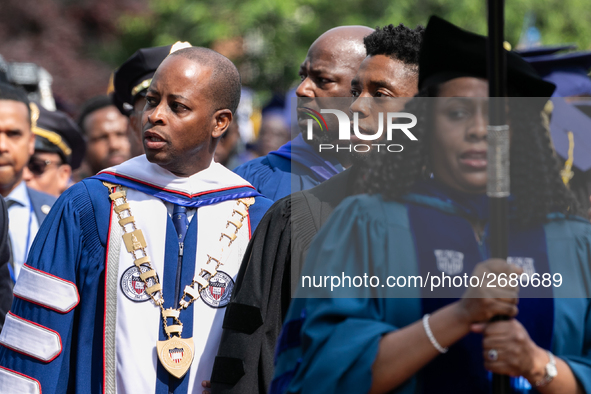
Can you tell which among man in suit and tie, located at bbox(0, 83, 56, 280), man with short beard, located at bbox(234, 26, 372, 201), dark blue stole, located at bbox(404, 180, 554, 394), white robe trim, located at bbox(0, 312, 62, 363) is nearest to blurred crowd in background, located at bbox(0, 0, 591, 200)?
man in suit and tie, located at bbox(0, 83, 56, 280)

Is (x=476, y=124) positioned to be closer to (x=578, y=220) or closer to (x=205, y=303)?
(x=578, y=220)

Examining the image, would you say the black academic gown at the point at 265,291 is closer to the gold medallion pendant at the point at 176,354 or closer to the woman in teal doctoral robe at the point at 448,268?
the gold medallion pendant at the point at 176,354

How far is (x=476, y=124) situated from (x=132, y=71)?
129 inches

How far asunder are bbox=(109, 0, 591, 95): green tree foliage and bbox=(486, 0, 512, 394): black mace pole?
539 inches

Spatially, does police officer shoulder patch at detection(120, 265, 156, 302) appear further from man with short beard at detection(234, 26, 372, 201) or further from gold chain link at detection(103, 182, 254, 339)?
man with short beard at detection(234, 26, 372, 201)

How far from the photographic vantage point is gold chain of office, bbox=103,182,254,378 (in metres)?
3.20

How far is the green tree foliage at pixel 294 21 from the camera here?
1594cm

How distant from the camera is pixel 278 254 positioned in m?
2.99

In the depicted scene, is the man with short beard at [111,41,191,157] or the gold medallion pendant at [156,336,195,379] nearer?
the gold medallion pendant at [156,336,195,379]

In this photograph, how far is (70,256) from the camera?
3.22 m

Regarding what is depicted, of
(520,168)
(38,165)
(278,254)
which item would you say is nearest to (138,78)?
(38,165)

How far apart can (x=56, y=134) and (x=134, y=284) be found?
3.50 m

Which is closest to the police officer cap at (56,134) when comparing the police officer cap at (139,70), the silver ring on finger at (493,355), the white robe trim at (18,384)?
the police officer cap at (139,70)

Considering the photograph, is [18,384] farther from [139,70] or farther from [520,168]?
[139,70]
